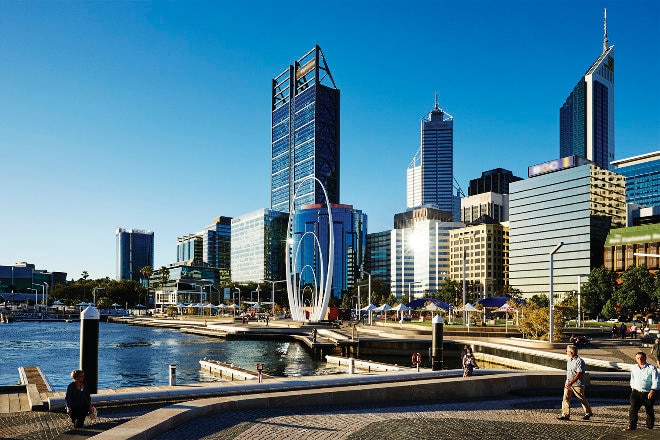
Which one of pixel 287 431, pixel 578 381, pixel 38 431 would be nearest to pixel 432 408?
pixel 578 381

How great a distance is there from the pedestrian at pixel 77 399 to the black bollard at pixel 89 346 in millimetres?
5677

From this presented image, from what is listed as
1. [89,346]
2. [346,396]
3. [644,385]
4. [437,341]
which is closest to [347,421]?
[346,396]

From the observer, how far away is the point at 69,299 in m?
Answer: 199

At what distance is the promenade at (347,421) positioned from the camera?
49.9 feet

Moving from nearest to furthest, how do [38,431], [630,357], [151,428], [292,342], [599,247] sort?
[151,428] < [38,431] < [630,357] < [292,342] < [599,247]

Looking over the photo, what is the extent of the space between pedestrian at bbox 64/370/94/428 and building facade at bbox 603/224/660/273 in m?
170

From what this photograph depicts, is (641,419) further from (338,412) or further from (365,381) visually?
(365,381)

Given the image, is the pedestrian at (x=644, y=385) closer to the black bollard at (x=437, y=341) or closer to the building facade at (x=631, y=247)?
the black bollard at (x=437, y=341)

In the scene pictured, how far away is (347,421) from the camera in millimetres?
17219

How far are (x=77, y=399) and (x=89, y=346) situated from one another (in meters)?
5.98

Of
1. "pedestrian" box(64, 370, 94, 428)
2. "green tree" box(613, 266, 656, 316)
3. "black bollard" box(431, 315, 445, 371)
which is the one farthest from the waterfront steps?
"green tree" box(613, 266, 656, 316)

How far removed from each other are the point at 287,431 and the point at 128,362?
142 ft

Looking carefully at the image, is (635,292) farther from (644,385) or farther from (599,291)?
(644,385)

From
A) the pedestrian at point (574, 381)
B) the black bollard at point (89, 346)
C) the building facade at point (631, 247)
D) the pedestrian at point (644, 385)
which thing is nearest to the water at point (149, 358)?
the black bollard at point (89, 346)
